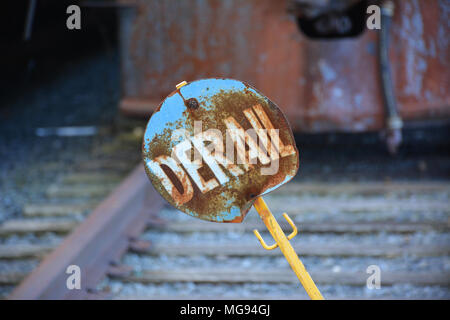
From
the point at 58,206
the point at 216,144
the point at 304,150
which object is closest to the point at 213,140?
the point at 216,144

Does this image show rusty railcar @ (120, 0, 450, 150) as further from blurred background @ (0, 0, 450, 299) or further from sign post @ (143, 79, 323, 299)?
sign post @ (143, 79, 323, 299)

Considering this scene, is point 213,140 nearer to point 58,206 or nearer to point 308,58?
point 58,206

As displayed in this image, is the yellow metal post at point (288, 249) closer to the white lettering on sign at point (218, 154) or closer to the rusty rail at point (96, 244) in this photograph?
the white lettering on sign at point (218, 154)

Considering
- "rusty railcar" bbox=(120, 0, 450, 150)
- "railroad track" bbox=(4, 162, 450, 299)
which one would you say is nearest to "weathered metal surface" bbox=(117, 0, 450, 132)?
"rusty railcar" bbox=(120, 0, 450, 150)

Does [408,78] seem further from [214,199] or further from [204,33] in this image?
[214,199]

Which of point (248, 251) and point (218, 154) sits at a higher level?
point (218, 154)

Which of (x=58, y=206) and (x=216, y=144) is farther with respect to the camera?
(x=58, y=206)

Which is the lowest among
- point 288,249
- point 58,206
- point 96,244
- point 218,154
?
point 58,206
